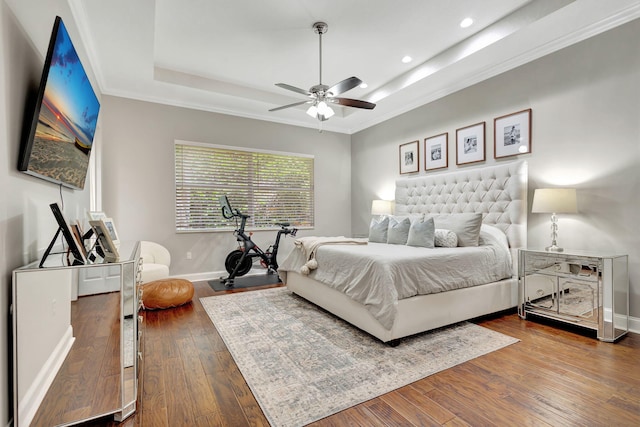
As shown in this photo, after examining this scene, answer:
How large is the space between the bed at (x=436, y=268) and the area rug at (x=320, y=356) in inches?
5.2

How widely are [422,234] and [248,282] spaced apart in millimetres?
2792

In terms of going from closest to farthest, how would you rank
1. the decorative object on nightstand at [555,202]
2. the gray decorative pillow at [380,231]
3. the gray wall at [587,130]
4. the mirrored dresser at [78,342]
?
the mirrored dresser at [78,342] → the gray wall at [587,130] → the decorative object on nightstand at [555,202] → the gray decorative pillow at [380,231]

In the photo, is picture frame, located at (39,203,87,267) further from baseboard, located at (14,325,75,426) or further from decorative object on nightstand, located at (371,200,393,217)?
decorative object on nightstand, located at (371,200,393,217)

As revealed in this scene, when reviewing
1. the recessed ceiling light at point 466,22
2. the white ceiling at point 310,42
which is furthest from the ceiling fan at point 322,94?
the recessed ceiling light at point 466,22

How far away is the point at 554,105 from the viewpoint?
10.9 ft

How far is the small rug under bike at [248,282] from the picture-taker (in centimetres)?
453

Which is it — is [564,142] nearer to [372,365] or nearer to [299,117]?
[372,365]

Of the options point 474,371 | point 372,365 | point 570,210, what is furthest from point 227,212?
point 570,210

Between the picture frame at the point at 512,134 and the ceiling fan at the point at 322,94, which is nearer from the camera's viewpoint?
the ceiling fan at the point at 322,94

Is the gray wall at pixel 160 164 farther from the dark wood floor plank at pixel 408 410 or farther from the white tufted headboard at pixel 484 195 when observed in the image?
the dark wood floor plank at pixel 408 410

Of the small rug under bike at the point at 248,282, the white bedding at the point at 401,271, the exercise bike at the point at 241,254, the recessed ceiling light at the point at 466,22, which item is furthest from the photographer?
the exercise bike at the point at 241,254

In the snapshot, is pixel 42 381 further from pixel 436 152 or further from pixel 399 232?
pixel 436 152

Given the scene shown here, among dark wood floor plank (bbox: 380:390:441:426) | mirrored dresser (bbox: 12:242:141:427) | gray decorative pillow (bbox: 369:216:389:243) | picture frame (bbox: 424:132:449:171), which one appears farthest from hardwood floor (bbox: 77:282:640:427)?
picture frame (bbox: 424:132:449:171)

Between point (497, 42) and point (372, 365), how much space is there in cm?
338
